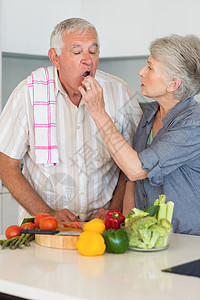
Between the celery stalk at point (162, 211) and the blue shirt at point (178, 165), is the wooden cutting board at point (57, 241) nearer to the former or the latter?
the celery stalk at point (162, 211)

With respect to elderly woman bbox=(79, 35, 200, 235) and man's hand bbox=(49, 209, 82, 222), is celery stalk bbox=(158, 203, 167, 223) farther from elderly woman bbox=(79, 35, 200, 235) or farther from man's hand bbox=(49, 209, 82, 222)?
man's hand bbox=(49, 209, 82, 222)

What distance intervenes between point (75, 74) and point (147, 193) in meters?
0.63

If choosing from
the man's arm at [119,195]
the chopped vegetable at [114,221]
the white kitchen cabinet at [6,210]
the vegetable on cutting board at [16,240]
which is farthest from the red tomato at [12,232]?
the white kitchen cabinet at [6,210]

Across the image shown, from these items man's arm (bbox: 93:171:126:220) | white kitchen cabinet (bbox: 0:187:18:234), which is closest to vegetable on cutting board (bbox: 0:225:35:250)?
man's arm (bbox: 93:171:126:220)

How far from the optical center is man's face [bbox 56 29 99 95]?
7.29 ft

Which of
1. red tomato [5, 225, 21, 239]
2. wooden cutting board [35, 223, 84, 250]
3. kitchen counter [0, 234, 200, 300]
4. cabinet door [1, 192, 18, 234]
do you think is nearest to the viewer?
kitchen counter [0, 234, 200, 300]

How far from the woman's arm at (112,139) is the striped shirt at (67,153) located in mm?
289

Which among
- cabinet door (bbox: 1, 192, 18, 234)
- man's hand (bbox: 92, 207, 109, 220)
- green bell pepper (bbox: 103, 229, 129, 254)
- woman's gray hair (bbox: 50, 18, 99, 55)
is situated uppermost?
woman's gray hair (bbox: 50, 18, 99, 55)

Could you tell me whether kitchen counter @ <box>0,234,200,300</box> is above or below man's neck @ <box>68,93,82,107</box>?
below

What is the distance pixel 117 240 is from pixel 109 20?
2402 mm

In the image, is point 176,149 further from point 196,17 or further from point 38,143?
point 196,17

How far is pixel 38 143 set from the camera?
7.54 feet

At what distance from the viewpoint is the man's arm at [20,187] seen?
90.0 inches

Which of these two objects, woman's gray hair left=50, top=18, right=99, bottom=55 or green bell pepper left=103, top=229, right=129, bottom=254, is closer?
green bell pepper left=103, top=229, right=129, bottom=254
